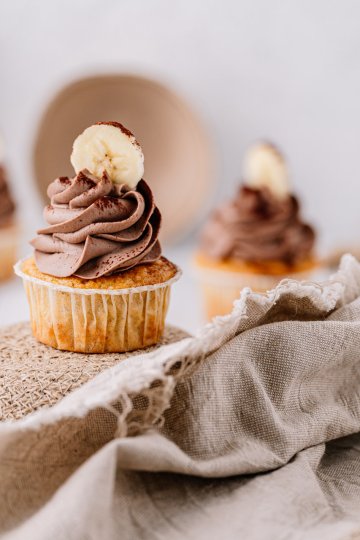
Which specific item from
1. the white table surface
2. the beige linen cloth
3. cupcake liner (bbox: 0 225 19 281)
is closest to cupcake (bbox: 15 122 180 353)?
the beige linen cloth

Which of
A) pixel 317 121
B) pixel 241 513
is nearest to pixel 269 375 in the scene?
pixel 241 513

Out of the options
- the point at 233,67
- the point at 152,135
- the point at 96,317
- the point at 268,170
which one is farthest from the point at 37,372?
the point at 233,67

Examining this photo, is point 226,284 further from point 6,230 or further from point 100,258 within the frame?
point 100,258

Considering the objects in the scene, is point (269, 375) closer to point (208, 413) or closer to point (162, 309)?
point (208, 413)

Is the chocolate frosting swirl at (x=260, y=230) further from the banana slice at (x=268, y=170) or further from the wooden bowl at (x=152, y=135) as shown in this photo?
the wooden bowl at (x=152, y=135)

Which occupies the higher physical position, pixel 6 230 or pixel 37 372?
pixel 37 372

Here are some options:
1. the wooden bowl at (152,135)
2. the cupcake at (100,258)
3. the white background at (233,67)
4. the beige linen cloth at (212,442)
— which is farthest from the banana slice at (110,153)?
the white background at (233,67)
